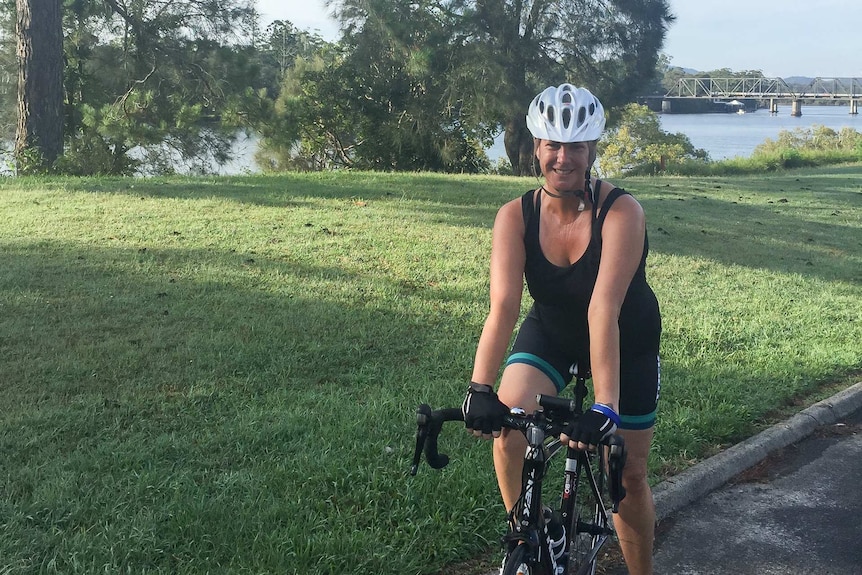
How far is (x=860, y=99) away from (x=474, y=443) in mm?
74060

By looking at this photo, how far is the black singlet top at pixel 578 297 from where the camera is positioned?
273cm

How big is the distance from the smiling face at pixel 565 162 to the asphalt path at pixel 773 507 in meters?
1.91

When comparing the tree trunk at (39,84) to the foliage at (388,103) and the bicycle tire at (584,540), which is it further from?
the bicycle tire at (584,540)

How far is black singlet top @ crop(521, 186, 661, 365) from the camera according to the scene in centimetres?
273

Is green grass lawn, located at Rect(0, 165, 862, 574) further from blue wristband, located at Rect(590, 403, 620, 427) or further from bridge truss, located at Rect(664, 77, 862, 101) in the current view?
bridge truss, located at Rect(664, 77, 862, 101)

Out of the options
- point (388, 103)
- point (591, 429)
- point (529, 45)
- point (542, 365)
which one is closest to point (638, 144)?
point (388, 103)

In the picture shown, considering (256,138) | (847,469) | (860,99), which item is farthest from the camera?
(860,99)

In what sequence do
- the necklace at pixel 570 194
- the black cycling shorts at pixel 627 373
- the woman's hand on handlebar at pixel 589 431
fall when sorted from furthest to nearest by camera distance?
the black cycling shorts at pixel 627 373 → the necklace at pixel 570 194 → the woman's hand on handlebar at pixel 589 431

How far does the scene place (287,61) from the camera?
108 ft

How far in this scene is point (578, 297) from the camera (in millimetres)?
2787

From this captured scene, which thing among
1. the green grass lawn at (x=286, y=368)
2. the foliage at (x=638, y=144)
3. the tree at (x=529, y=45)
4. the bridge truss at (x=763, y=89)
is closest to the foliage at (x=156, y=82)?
the tree at (x=529, y=45)

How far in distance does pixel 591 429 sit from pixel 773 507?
2573 mm

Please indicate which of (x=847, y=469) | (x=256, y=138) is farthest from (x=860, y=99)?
(x=847, y=469)

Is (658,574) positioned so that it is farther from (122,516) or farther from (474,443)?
(122,516)
